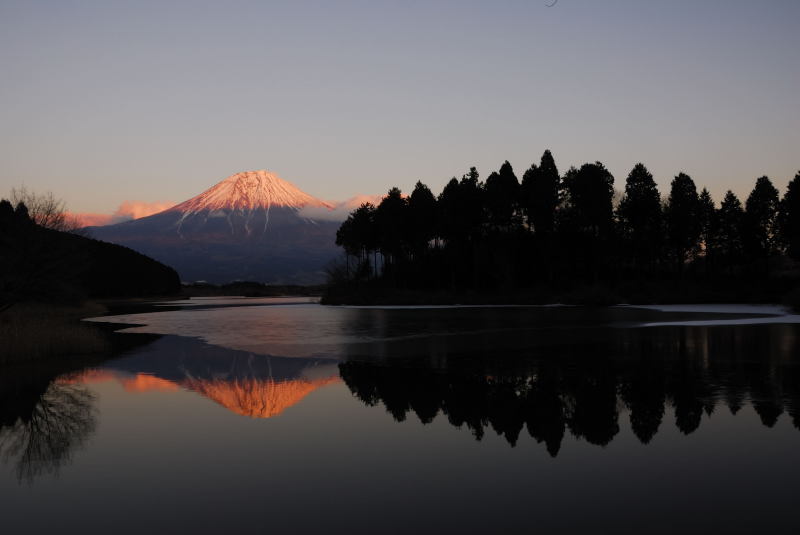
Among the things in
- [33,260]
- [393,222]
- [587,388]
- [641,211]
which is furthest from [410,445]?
[393,222]

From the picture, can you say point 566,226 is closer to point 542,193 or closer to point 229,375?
point 542,193

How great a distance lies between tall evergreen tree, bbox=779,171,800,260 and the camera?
78.2 metres

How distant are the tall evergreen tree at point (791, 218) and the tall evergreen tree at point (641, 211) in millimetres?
15289

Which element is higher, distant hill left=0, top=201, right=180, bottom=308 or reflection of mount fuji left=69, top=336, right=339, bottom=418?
distant hill left=0, top=201, right=180, bottom=308

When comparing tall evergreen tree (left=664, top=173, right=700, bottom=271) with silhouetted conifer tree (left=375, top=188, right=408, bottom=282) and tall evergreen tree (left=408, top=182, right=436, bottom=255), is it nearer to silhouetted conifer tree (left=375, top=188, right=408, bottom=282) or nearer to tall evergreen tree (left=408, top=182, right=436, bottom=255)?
tall evergreen tree (left=408, top=182, right=436, bottom=255)

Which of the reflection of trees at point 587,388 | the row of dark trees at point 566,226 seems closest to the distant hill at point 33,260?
the reflection of trees at point 587,388

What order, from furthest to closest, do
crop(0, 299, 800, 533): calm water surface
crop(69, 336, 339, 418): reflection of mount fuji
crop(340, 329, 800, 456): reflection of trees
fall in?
crop(69, 336, 339, 418): reflection of mount fuji
crop(340, 329, 800, 456): reflection of trees
crop(0, 299, 800, 533): calm water surface

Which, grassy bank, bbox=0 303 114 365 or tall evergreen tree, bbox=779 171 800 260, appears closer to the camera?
grassy bank, bbox=0 303 114 365

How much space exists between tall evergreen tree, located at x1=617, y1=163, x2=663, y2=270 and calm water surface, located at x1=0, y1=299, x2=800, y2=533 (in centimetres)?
6186

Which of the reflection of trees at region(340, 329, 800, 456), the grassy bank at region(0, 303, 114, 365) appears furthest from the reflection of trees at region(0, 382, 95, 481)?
the grassy bank at region(0, 303, 114, 365)

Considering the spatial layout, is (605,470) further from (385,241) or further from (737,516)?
(385,241)

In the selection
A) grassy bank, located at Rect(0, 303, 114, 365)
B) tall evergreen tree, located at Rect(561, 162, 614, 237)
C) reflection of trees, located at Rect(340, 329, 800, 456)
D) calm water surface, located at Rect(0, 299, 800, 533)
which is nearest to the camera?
calm water surface, located at Rect(0, 299, 800, 533)

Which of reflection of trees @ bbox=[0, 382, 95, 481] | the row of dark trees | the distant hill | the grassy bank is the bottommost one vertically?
reflection of trees @ bbox=[0, 382, 95, 481]

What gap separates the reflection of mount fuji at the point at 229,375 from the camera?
51.7 ft
